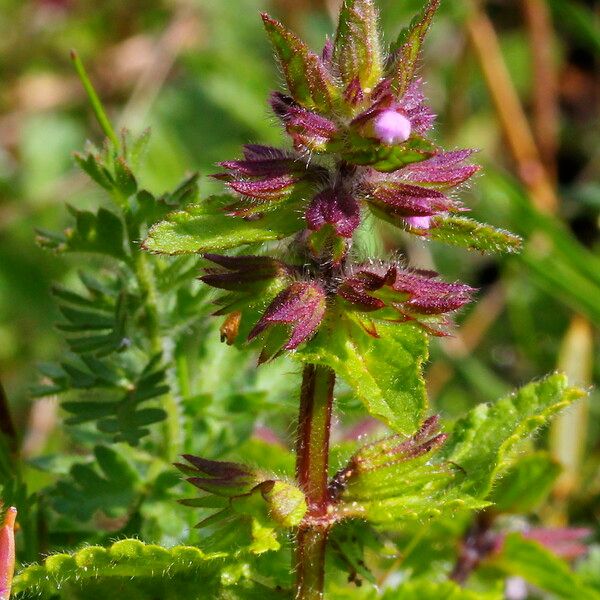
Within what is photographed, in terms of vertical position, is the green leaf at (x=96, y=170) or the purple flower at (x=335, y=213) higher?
the green leaf at (x=96, y=170)

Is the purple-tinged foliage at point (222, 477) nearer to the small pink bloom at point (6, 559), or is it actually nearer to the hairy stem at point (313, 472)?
the hairy stem at point (313, 472)

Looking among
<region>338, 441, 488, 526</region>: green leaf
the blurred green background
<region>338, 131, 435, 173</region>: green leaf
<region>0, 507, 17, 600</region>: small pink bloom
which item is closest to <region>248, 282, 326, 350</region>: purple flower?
<region>338, 131, 435, 173</region>: green leaf

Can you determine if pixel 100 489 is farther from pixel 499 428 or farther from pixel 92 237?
pixel 499 428

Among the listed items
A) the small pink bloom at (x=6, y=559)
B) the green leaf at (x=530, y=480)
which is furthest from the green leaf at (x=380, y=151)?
the green leaf at (x=530, y=480)

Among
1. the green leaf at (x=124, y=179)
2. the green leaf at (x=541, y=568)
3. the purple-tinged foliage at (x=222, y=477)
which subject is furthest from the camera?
the green leaf at (x=541, y=568)

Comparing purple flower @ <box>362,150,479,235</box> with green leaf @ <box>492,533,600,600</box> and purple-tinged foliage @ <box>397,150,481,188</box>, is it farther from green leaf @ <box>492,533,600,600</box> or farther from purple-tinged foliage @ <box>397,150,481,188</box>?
green leaf @ <box>492,533,600,600</box>

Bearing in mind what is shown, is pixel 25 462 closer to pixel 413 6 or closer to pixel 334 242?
pixel 334 242

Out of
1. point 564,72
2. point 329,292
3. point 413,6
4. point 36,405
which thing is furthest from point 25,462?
point 564,72
